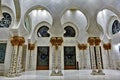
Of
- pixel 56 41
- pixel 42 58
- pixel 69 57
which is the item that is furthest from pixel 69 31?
pixel 56 41

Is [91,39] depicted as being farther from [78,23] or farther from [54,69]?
[78,23]

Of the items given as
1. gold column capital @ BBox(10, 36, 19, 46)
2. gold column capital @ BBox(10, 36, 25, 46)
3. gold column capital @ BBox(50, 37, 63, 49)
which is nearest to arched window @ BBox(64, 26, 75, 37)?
gold column capital @ BBox(50, 37, 63, 49)

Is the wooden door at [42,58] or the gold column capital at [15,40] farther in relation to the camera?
the wooden door at [42,58]

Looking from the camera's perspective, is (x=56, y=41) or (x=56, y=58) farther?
(x=56, y=41)

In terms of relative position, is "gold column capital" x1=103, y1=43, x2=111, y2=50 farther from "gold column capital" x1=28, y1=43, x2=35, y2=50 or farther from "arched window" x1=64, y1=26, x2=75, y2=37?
"gold column capital" x1=28, y1=43, x2=35, y2=50

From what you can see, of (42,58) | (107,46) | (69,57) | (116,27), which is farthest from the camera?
(69,57)

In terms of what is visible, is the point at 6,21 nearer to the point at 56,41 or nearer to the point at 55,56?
the point at 56,41

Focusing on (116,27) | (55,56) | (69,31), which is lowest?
(55,56)

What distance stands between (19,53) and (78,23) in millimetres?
8607

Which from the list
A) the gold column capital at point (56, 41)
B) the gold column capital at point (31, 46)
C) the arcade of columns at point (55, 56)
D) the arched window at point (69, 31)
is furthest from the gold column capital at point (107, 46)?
the gold column capital at point (31, 46)

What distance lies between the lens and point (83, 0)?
27.1 ft

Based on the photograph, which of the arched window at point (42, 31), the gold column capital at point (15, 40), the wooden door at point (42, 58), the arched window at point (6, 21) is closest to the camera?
the gold column capital at point (15, 40)

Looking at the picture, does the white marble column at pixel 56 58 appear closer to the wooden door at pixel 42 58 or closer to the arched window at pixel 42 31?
the wooden door at pixel 42 58

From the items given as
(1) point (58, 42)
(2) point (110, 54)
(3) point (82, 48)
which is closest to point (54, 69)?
(1) point (58, 42)
